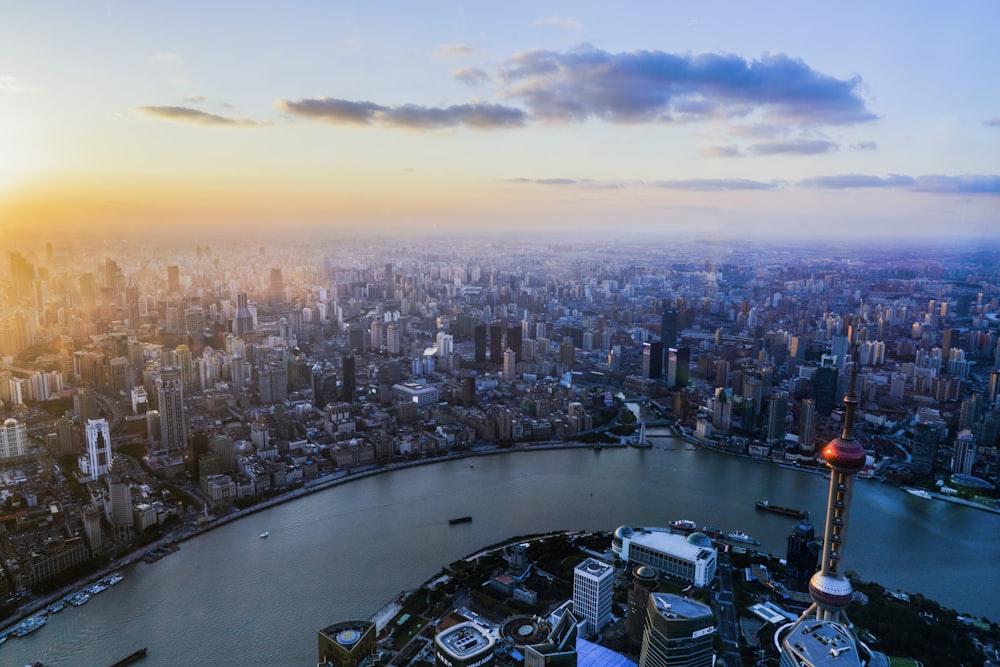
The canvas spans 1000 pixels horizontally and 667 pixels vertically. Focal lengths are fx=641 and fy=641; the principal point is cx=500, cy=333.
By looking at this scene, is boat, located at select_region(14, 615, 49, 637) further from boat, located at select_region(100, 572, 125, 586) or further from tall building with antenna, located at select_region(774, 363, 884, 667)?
tall building with antenna, located at select_region(774, 363, 884, 667)

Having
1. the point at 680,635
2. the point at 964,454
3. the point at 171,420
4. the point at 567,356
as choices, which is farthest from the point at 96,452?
the point at 964,454

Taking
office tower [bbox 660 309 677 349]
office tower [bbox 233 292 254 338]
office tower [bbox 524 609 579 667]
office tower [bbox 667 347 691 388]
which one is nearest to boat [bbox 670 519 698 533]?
office tower [bbox 524 609 579 667]

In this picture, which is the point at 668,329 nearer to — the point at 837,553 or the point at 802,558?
the point at 802,558

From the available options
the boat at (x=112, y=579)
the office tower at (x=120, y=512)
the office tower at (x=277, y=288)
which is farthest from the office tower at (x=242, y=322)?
the boat at (x=112, y=579)

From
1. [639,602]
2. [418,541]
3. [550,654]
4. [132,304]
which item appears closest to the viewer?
[550,654]

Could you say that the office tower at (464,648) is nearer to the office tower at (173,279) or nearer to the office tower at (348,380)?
the office tower at (348,380)

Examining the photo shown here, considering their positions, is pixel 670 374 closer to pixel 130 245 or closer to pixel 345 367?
pixel 345 367
